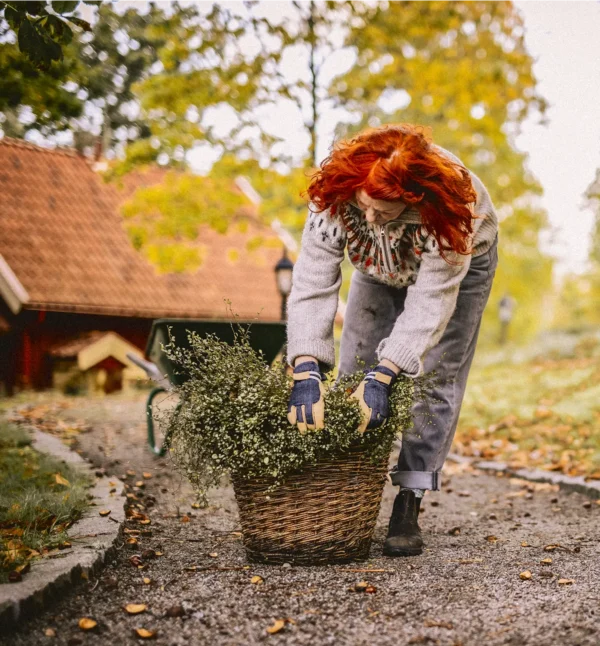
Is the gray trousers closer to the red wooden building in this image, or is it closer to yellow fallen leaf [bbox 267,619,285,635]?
yellow fallen leaf [bbox 267,619,285,635]

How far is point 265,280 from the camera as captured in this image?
12445 mm

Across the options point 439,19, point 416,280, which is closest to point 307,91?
point 439,19

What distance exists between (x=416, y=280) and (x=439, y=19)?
6200 mm

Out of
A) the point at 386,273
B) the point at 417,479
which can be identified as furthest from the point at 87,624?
the point at 386,273

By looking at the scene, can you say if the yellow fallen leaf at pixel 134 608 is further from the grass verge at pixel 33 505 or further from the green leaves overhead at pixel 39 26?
the green leaves overhead at pixel 39 26

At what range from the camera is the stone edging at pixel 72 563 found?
1.77 meters

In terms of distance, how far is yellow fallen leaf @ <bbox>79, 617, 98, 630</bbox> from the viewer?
1756mm

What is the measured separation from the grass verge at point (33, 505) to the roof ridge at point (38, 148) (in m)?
5.02

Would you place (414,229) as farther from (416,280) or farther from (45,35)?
(45,35)

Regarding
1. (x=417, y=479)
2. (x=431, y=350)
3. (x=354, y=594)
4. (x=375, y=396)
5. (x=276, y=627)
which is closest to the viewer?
(x=276, y=627)

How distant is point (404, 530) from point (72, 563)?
46.0 inches

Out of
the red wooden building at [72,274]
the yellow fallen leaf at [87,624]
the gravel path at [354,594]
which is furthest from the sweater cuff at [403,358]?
the red wooden building at [72,274]

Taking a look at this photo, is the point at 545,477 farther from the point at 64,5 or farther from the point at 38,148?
the point at 38,148

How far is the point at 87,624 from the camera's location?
176cm
